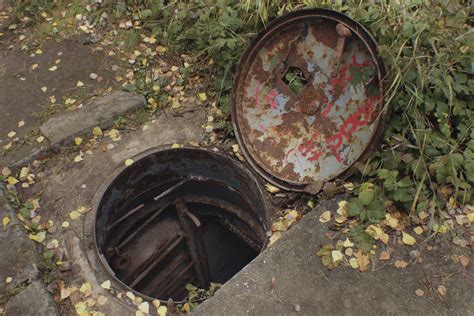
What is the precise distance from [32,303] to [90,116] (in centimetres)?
178

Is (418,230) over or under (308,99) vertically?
under

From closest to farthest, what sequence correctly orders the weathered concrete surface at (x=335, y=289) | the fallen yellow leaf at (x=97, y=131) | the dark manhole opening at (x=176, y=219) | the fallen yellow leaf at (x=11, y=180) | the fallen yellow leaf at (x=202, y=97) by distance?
the weathered concrete surface at (x=335, y=289), the fallen yellow leaf at (x=11, y=180), the dark manhole opening at (x=176, y=219), the fallen yellow leaf at (x=97, y=131), the fallen yellow leaf at (x=202, y=97)

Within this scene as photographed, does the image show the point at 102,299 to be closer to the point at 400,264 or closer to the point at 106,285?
the point at 106,285

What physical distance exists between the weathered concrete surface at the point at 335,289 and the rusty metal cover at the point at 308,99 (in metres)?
0.72

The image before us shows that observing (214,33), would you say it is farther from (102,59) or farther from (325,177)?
(325,177)

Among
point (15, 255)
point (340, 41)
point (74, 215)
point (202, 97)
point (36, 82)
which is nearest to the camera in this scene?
point (340, 41)

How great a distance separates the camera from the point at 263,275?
2750mm

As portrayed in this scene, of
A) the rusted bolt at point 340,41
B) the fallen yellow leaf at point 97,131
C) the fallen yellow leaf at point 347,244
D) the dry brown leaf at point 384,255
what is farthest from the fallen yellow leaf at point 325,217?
the fallen yellow leaf at point 97,131

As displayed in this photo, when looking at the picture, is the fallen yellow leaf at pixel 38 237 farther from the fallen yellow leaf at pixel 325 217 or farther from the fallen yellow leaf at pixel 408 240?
the fallen yellow leaf at pixel 408 240

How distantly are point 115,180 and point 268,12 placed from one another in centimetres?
198

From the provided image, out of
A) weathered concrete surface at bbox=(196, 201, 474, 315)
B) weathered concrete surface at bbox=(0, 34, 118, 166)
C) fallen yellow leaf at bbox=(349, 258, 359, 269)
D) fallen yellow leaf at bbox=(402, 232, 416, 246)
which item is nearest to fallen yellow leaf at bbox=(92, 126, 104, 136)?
weathered concrete surface at bbox=(0, 34, 118, 166)

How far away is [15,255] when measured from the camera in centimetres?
304

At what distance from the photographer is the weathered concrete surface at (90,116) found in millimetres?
3803

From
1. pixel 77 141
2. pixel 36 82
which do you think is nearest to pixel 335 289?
Answer: pixel 77 141
